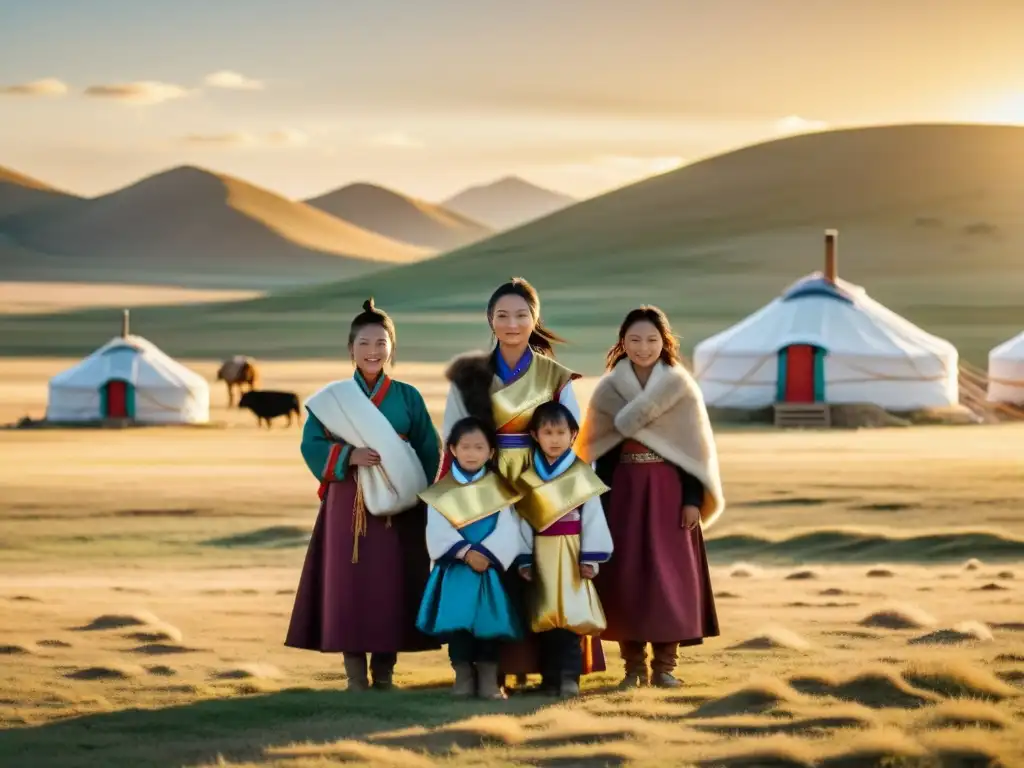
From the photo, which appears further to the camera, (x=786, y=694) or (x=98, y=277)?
(x=98, y=277)

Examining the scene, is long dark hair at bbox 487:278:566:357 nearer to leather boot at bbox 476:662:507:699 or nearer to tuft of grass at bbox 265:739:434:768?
leather boot at bbox 476:662:507:699

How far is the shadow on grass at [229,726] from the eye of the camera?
5.41m

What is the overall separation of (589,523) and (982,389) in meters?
24.4

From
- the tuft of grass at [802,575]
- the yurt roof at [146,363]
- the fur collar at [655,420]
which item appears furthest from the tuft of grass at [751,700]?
the yurt roof at [146,363]

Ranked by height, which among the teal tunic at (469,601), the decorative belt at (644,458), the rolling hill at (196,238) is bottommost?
the teal tunic at (469,601)

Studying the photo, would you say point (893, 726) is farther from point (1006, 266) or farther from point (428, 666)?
point (1006, 266)

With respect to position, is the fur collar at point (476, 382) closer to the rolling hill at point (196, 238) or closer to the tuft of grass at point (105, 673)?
the tuft of grass at point (105, 673)

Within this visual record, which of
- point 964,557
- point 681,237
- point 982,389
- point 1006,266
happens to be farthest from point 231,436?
point 681,237

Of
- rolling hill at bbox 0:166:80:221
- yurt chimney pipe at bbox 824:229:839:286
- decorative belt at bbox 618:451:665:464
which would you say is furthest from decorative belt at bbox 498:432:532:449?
rolling hill at bbox 0:166:80:221

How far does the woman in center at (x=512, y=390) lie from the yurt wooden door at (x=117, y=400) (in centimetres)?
2190

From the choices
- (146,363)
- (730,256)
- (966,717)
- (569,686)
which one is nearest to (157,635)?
(569,686)

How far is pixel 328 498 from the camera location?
22.3 feet

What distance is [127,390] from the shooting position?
91.0ft

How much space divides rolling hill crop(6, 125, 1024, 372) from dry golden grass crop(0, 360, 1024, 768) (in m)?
32.8
